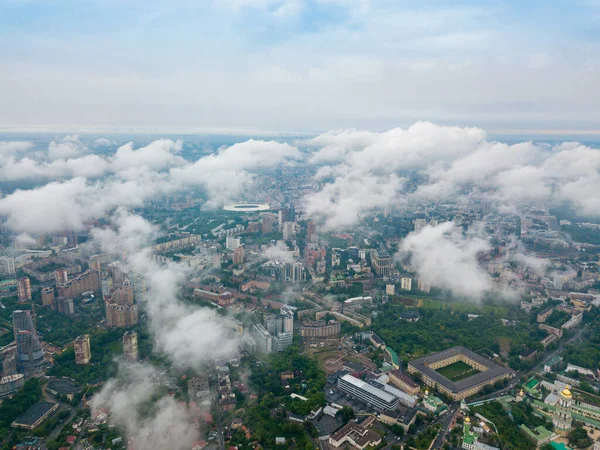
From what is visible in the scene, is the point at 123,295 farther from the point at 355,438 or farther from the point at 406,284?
the point at 406,284

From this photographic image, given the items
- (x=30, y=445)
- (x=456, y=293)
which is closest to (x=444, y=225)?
(x=456, y=293)

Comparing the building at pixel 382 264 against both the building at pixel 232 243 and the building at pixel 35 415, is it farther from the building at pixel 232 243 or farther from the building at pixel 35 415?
the building at pixel 35 415

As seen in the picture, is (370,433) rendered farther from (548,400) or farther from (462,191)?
(462,191)

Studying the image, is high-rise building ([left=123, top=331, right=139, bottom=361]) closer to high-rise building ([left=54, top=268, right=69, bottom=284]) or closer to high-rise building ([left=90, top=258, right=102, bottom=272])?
high-rise building ([left=54, top=268, right=69, bottom=284])

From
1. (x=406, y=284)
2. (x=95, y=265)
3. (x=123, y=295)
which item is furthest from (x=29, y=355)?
(x=406, y=284)

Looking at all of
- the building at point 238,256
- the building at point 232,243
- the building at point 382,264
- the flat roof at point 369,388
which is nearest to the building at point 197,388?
the flat roof at point 369,388

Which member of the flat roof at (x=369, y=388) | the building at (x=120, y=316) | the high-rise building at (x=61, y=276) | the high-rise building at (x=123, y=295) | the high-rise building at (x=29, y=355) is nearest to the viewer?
the flat roof at (x=369, y=388)

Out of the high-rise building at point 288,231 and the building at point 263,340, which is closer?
the building at point 263,340
